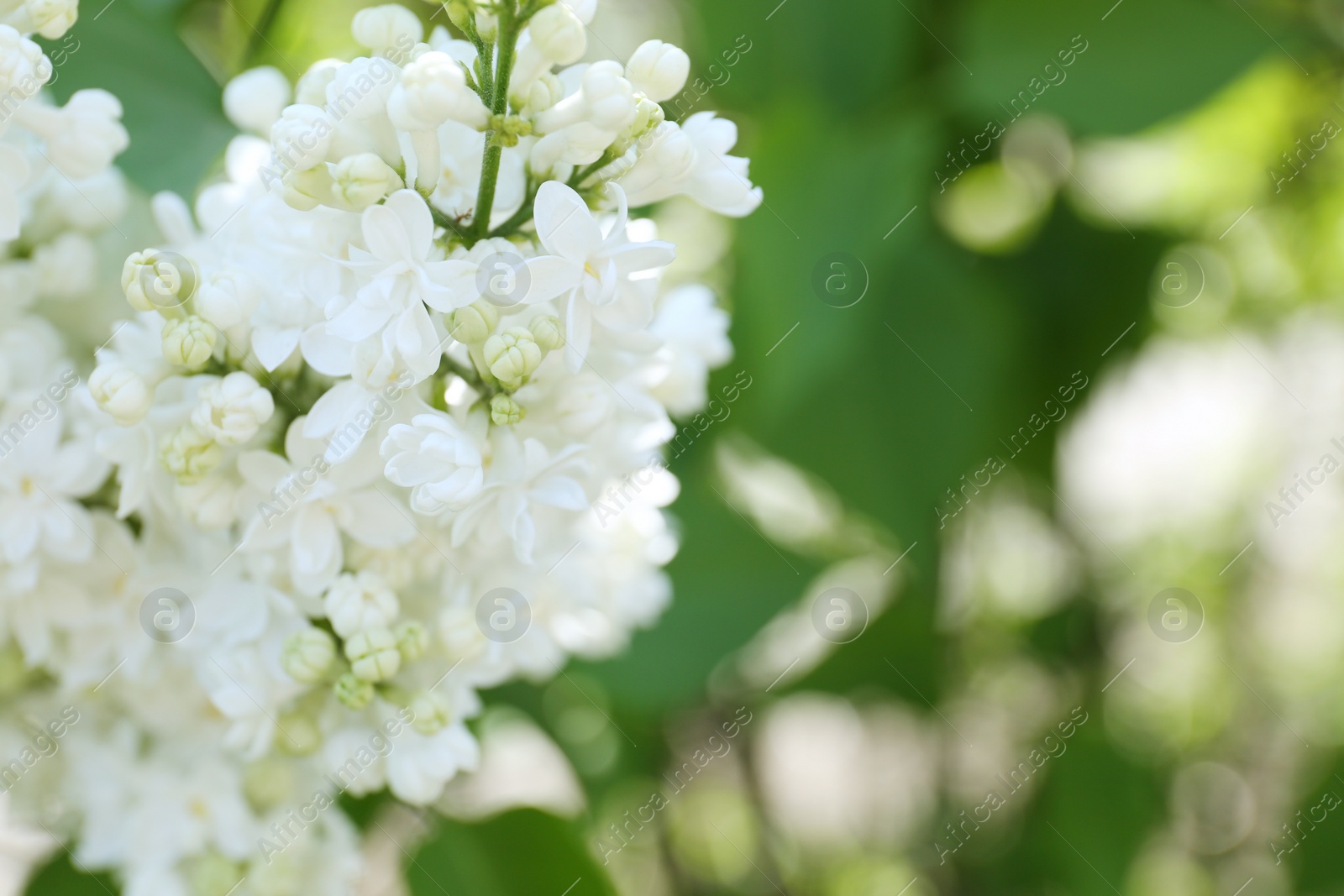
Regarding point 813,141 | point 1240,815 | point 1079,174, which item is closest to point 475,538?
point 813,141

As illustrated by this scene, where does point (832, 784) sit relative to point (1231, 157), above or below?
below

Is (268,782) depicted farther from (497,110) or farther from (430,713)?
(497,110)

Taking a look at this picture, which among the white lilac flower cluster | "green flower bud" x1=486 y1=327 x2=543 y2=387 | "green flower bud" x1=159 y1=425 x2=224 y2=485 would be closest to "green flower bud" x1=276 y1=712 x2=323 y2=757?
the white lilac flower cluster

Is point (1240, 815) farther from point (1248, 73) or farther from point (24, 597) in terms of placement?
point (24, 597)

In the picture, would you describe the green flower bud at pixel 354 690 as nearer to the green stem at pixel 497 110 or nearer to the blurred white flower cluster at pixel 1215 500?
the green stem at pixel 497 110

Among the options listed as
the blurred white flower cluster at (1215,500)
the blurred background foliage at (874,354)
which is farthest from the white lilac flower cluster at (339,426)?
the blurred white flower cluster at (1215,500)

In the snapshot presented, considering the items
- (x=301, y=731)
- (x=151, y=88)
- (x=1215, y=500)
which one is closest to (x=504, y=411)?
(x=301, y=731)

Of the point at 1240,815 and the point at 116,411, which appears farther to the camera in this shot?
the point at 1240,815
